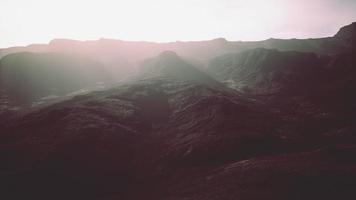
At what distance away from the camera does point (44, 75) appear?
129250 mm

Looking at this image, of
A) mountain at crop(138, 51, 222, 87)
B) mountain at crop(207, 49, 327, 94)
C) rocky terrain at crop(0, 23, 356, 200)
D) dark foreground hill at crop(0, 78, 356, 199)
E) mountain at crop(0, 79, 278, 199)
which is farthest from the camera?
mountain at crop(138, 51, 222, 87)

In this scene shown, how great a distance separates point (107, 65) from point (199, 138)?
127m

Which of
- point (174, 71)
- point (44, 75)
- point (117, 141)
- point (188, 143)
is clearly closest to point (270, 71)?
point (174, 71)

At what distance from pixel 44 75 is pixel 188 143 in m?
89.3

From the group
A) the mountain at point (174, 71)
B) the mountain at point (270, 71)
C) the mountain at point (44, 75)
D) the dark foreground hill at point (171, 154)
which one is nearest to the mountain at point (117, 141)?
the dark foreground hill at point (171, 154)

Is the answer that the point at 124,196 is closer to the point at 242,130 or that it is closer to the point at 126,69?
the point at 242,130

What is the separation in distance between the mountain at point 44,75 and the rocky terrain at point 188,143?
6.05 metres

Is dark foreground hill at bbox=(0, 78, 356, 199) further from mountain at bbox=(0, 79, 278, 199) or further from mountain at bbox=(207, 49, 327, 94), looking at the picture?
mountain at bbox=(207, 49, 327, 94)

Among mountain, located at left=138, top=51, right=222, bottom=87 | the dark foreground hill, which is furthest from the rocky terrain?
mountain, located at left=138, top=51, right=222, bottom=87

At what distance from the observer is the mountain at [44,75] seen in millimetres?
114625

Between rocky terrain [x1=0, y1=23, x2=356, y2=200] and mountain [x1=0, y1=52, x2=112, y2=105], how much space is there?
19.9 feet

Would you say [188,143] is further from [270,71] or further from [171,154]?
[270,71]

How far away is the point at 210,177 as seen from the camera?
143ft

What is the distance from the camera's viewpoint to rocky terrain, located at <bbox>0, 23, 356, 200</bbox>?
39000 mm
